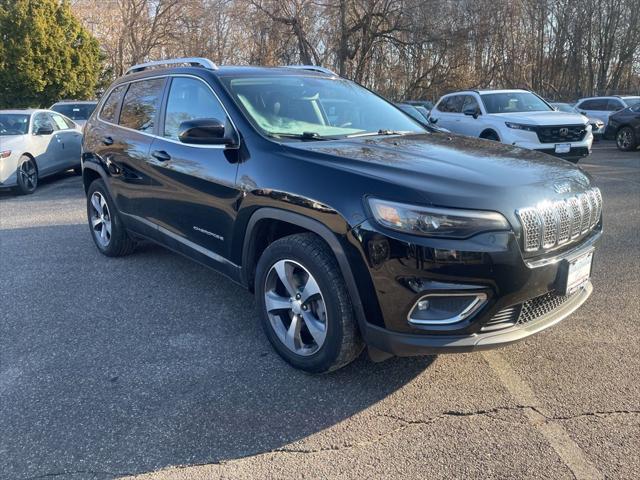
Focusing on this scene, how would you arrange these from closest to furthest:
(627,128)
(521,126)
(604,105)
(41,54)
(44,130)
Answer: (44,130) → (521,126) → (627,128) → (604,105) → (41,54)

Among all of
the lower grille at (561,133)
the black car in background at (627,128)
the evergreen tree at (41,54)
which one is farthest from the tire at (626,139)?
the evergreen tree at (41,54)

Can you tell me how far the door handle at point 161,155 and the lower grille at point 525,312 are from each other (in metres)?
2.67

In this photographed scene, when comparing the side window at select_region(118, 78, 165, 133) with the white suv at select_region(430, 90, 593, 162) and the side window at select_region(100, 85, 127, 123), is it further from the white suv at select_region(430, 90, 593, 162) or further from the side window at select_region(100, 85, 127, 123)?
the white suv at select_region(430, 90, 593, 162)

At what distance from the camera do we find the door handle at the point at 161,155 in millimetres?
4145

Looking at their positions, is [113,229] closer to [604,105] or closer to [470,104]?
[470,104]

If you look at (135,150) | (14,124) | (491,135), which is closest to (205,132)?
(135,150)

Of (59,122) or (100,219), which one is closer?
(100,219)

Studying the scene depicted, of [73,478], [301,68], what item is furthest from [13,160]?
[73,478]

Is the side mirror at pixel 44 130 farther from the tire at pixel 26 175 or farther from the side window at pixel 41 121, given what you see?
the tire at pixel 26 175

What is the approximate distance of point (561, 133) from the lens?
1055cm

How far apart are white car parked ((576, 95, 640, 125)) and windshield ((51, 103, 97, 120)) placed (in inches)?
653

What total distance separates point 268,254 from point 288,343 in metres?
0.54

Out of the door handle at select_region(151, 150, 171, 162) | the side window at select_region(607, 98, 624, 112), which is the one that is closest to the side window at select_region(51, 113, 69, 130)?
the door handle at select_region(151, 150, 171, 162)

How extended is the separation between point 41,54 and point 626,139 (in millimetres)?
21173
